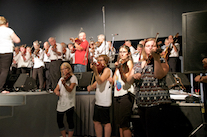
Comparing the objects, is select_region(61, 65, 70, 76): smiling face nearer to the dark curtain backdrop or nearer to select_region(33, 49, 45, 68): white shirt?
select_region(33, 49, 45, 68): white shirt

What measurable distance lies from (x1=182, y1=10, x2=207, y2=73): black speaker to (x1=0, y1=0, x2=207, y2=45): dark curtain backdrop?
6.87ft

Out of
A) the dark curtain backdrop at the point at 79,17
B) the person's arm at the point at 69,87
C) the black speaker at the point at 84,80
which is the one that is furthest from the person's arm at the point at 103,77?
the dark curtain backdrop at the point at 79,17

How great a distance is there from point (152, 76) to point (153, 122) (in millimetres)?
453

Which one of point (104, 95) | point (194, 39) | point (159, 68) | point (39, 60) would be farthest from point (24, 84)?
point (194, 39)

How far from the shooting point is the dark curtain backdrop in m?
4.35

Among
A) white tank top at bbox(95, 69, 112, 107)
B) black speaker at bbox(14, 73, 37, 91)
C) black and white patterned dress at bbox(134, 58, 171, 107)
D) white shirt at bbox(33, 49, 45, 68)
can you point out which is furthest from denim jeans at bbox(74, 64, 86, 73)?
black and white patterned dress at bbox(134, 58, 171, 107)

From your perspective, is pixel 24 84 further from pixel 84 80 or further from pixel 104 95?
pixel 104 95

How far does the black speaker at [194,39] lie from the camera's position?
1956mm

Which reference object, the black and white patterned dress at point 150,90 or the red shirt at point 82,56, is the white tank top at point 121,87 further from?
the red shirt at point 82,56

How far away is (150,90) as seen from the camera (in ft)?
5.21

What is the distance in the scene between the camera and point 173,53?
396cm

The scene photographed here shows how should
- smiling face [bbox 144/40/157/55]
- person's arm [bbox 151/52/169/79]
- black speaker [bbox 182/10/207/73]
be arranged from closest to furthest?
1. person's arm [bbox 151/52/169/79]
2. smiling face [bbox 144/40/157/55]
3. black speaker [bbox 182/10/207/73]

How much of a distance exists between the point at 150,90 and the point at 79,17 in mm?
4748

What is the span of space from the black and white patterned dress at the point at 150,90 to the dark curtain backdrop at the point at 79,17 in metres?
2.79
